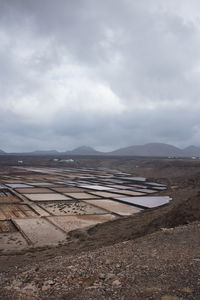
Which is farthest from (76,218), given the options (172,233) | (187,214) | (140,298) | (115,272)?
(140,298)

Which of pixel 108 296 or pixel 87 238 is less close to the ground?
pixel 108 296

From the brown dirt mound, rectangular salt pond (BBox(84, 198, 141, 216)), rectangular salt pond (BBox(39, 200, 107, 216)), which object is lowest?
rectangular salt pond (BBox(84, 198, 141, 216))

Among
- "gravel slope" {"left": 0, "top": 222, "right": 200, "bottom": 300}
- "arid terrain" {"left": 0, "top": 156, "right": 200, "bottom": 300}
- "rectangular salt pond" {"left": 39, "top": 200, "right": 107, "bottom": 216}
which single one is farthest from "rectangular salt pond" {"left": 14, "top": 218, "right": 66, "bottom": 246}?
"gravel slope" {"left": 0, "top": 222, "right": 200, "bottom": 300}

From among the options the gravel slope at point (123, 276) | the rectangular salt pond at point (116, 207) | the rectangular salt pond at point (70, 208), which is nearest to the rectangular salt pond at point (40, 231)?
the rectangular salt pond at point (70, 208)

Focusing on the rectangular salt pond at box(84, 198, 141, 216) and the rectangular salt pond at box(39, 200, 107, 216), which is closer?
the rectangular salt pond at box(39, 200, 107, 216)

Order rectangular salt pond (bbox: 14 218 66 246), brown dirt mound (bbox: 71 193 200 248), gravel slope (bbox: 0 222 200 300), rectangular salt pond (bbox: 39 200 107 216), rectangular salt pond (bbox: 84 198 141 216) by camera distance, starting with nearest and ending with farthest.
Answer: gravel slope (bbox: 0 222 200 300) < brown dirt mound (bbox: 71 193 200 248) < rectangular salt pond (bbox: 14 218 66 246) < rectangular salt pond (bbox: 39 200 107 216) < rectangular salt pond (bbox: 84 198 141 216)

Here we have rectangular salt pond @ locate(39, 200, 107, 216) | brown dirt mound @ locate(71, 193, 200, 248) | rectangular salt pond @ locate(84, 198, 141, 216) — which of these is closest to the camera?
brown dirt mound @ locate(71, 193, 200, 248)

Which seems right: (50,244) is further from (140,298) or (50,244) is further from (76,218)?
(140,298)

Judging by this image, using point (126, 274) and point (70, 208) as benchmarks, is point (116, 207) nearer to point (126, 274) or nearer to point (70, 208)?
point (70, 208)

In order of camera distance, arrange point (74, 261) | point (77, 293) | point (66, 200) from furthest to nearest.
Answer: point (66, 200) < point (74, 261) < point (77, 293)

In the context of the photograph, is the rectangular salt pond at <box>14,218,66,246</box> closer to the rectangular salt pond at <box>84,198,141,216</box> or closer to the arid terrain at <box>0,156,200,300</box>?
the arid terrain at <box>0,156,200,300</box>

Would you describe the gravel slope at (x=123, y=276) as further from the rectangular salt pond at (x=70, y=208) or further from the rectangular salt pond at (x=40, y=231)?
the rectangular salt pond at (x=70, y=208)
